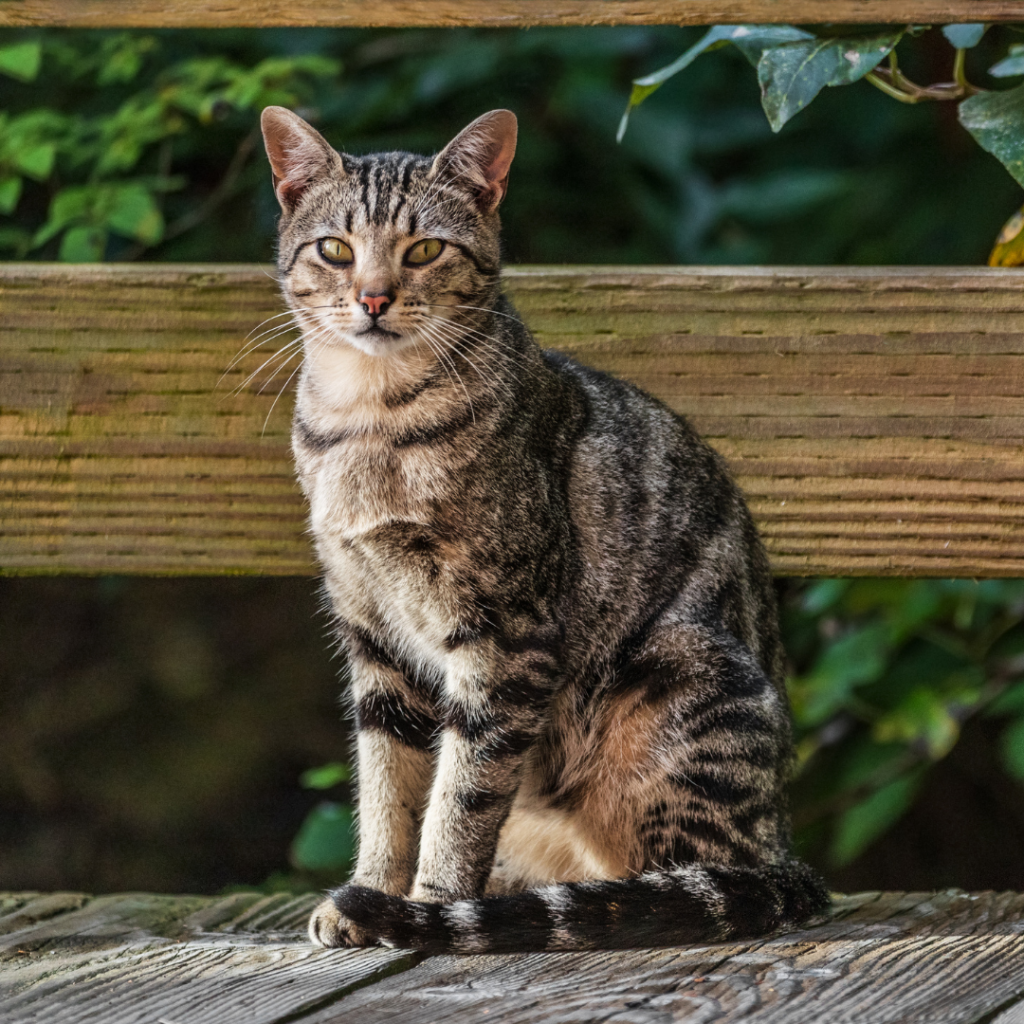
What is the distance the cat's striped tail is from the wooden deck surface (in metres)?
0.05

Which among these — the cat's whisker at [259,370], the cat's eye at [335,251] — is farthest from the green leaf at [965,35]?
the cat's whisker at [259,370]

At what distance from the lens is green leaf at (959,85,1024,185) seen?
2.32m

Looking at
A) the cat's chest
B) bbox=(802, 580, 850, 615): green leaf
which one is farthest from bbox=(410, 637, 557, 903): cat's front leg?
bbox=(802, 580, 850, 615): green leaf

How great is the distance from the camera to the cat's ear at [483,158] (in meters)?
2.64

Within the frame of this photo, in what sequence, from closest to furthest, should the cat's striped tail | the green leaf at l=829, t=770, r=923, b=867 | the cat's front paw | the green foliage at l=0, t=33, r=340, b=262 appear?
1. the cat's striped tail
2. the cat's front paw
3. the green foliage at l=0, t=33, r=340, b=262
4. the green leaf at l=829, t=770, r=923, b=867

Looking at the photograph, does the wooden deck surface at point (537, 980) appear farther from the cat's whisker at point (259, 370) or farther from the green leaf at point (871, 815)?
the green leaf at point (871, 815)

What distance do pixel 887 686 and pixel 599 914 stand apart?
6.39ft

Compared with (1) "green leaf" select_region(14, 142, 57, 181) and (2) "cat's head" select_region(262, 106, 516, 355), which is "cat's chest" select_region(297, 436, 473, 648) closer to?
(2) "cat's head" select_region(262, 106, 516, 355)

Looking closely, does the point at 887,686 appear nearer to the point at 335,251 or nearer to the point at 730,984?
the point at 335,251

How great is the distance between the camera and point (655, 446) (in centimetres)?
269

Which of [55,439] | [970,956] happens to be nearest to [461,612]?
[55,439]

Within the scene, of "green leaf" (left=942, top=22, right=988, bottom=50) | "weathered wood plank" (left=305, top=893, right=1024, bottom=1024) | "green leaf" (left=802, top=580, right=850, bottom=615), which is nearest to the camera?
"weathered wood plank" (left=305, top=893, right=1024, bottom=1024)

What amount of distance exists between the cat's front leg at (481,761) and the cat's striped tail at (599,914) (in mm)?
321

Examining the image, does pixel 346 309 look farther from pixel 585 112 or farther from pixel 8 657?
pixel 8 657
